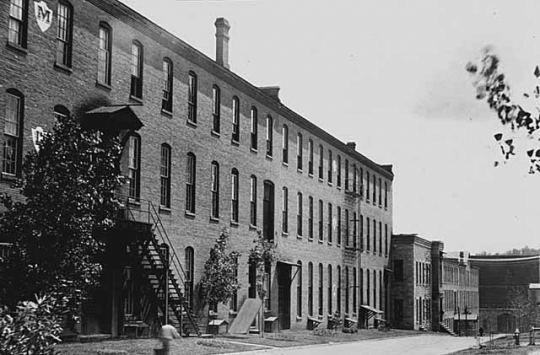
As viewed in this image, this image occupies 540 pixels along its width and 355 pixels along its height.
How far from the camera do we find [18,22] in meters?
25.3

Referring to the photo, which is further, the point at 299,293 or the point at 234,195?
the point at 299,293

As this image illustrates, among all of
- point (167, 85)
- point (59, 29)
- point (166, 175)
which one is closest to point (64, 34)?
point (59, 29)

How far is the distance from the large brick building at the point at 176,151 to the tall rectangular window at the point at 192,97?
0.21 feet

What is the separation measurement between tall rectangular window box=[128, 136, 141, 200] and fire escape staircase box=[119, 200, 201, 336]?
1.42ft

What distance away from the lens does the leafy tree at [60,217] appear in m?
19.6

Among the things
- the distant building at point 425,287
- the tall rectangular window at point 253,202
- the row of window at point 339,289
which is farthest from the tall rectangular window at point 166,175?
the distant building at point 425,287

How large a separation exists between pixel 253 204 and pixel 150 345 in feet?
Result: 55.5

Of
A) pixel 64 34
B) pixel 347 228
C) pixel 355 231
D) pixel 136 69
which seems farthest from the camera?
pixel 355 231

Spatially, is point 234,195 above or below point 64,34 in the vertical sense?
below

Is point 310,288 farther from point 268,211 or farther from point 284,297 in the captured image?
point 268,211

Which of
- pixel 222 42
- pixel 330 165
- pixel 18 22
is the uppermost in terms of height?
pixel 222 42

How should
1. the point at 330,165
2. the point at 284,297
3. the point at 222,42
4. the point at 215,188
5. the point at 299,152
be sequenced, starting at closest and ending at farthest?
the point at 215,188, the point at 222,42, the point at 284,297, the point at 299,152, the point at 330,165

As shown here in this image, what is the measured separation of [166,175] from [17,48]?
1044cm

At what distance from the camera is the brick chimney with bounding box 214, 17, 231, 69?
42.7m
